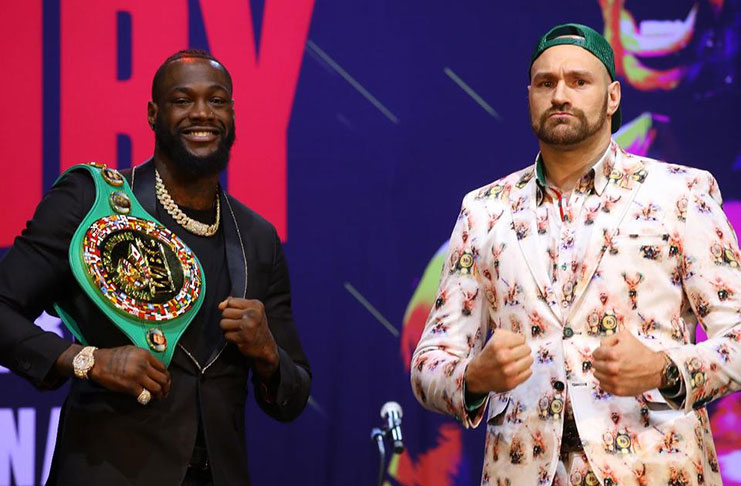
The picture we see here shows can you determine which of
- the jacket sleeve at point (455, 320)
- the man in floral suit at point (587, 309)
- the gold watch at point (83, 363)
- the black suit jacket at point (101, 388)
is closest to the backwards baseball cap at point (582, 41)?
the man in floral suit at point (587, 309)

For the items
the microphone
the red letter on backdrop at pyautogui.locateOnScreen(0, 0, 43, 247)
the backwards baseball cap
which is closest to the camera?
the backwards baseball cap

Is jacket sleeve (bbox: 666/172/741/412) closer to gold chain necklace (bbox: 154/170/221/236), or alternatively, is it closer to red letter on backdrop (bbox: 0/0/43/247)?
gold chain necklace (bbox: 154/170/221/236)

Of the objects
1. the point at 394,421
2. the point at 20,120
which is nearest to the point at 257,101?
the point at 20,120

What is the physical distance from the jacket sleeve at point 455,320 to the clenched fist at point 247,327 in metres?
0.39

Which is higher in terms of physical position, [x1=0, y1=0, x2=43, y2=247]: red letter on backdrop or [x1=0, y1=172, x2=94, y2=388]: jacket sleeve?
[x1=0, y1=0, x2=43, y2=247]: red letter on backdrop

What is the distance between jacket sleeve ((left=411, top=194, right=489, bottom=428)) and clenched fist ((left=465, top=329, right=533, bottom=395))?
0.21 m

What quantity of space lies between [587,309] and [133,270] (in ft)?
3.57

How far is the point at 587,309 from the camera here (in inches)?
90.9

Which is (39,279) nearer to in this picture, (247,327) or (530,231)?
(247,327)

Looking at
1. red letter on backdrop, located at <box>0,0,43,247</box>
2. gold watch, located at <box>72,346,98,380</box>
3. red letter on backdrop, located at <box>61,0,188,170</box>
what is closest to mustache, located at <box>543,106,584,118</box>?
gold watch, located at <box>72,346,98,380</box>

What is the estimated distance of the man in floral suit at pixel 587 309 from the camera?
2.20m

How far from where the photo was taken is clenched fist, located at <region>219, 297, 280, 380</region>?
2.33 m

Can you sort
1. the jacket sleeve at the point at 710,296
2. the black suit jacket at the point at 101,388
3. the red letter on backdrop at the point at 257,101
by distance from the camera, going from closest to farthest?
the jacket sleeve at the point at 710,296, the black suit jacket at the point at 101,388, the red letter on backdrop at the point at 257,101

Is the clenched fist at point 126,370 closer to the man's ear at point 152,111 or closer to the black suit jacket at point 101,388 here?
the black suit jacket at point 101,388
